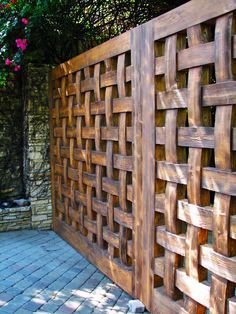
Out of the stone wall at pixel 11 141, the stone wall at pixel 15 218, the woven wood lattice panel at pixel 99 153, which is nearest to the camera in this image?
the woven wood lattice panel at pixel 99 153

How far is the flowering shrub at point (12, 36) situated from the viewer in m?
4.34

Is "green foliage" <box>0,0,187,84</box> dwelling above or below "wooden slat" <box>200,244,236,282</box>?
above

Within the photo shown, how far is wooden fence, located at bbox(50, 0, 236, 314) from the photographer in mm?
1980

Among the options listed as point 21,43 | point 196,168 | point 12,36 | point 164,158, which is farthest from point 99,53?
point 12,36

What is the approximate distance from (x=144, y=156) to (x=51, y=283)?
1.43 metres

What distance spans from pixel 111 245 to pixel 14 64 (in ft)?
8.23

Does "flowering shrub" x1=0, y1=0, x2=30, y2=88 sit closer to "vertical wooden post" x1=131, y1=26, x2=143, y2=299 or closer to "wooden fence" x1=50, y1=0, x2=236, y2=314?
"wooden fence" x1=50, y1=0, x2=236, y2=314

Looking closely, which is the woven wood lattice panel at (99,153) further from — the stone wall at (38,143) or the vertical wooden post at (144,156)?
the stone wall at (38,143)

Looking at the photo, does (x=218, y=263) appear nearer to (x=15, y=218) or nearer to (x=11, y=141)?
(x=15, y=218)

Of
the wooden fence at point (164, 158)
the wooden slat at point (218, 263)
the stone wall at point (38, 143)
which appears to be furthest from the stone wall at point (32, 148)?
the wooden slat at point (218, 263)

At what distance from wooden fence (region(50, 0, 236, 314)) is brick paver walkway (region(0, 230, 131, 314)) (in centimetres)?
15

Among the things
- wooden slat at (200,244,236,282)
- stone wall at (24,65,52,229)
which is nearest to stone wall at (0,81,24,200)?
stone wall at (24,65,52,229)

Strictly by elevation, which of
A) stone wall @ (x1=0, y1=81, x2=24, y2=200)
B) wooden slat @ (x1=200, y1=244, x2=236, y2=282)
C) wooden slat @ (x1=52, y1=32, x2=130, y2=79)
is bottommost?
wooden slat @ (x1=200, y1=244, x2=236, y2=282)

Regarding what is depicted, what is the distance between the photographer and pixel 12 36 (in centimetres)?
470
